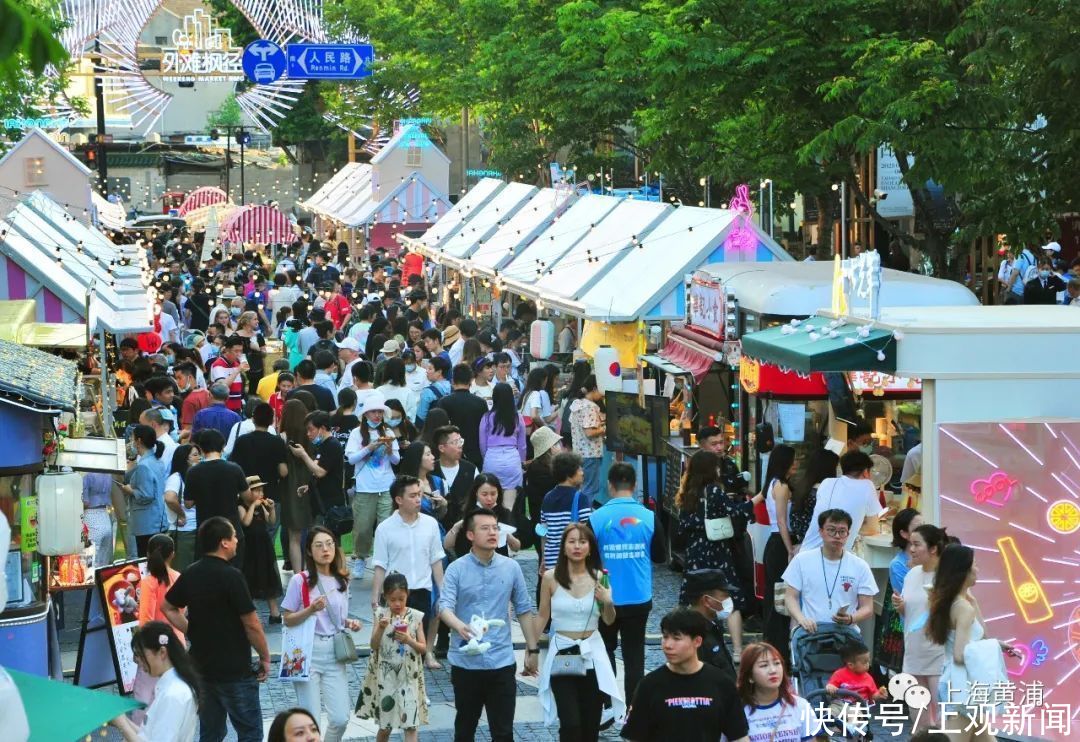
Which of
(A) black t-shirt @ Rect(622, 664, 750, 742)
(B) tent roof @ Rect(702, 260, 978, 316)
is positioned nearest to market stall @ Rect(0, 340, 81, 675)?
(A) black t-shirt @ Rect(622, 664, 750, 742)

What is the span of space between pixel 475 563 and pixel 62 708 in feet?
12.7

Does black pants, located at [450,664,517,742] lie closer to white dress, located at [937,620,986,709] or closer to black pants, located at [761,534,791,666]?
white dress, located at [937,620,986,709]

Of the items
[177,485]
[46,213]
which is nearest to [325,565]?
[177,485]

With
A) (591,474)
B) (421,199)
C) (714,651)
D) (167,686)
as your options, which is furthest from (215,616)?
(421,199)

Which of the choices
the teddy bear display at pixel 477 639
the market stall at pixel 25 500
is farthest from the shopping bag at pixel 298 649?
the market stall at pixel 25 500

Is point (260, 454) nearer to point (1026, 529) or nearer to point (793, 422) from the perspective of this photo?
point (793, 422)

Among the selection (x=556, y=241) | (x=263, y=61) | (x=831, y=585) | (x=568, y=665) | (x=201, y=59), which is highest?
(x=201, y=59)

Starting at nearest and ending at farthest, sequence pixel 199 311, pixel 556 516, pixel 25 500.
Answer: pixel 25 500 < pixel 556 516 < pixel 199 311

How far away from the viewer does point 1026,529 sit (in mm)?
10211

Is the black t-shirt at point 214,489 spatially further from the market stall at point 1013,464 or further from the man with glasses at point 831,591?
the market stall at point 1013,464

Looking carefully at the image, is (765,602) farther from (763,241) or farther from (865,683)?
(763,241)

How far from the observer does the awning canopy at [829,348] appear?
1061 cm

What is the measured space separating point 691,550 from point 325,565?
9.63 ft

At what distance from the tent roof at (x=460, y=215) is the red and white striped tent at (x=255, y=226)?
45.0 ft
